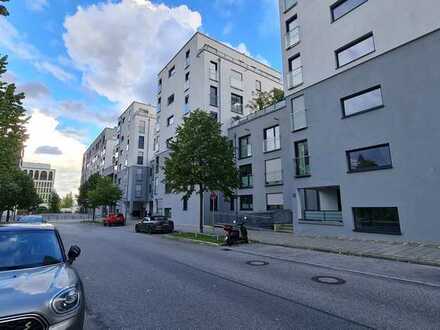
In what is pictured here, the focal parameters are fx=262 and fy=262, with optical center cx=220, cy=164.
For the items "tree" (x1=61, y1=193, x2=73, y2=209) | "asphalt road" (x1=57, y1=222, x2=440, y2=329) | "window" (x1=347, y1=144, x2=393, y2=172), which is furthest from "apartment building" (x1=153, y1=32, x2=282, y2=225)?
"tree" (x1=61, y1=193, x2=73, y2=209)

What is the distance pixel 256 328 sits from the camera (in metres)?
4.09

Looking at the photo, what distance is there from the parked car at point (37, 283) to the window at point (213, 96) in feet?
85.1

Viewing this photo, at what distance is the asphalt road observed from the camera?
4.36 metres

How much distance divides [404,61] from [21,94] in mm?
17528

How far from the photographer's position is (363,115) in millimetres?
13977

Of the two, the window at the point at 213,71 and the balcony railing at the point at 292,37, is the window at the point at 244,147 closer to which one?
the window at the point at 213,71

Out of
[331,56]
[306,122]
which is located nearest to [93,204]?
[306,122]

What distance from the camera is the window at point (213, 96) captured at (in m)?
29.3

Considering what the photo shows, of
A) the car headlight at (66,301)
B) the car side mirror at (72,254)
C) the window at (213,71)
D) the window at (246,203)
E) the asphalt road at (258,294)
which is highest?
the window at (213,71)

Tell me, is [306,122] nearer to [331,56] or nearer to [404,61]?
[331,56]

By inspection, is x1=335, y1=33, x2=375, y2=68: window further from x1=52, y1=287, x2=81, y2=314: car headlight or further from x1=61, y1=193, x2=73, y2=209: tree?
x1=61, y1=193, x2=73, y2=209: tree

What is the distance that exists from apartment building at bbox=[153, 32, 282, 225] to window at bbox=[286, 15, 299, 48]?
11.0 metres

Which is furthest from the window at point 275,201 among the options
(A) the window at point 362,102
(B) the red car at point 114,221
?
(B) the red car at point 114,221

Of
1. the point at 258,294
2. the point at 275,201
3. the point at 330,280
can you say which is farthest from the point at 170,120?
the point at 258,294
